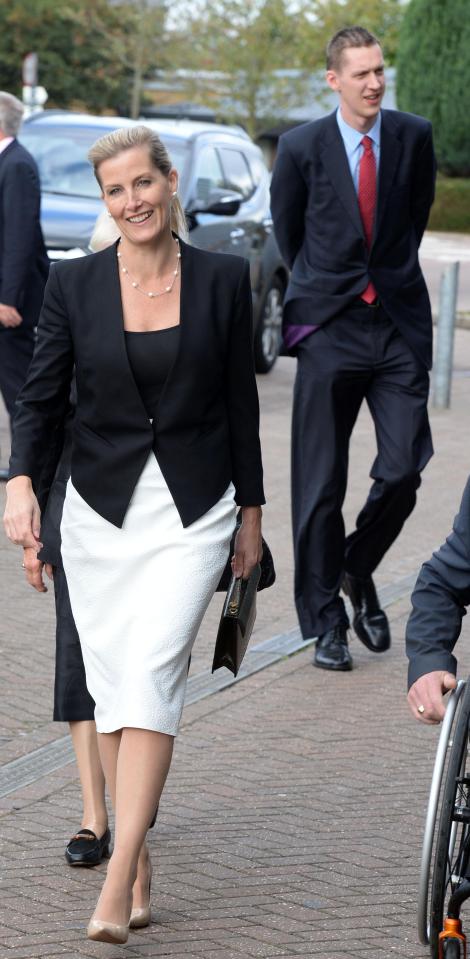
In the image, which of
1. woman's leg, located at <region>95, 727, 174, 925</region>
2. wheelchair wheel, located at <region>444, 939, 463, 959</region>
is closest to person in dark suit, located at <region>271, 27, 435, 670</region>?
woman's leg, located at <region>95, 727, 174, 925</region>

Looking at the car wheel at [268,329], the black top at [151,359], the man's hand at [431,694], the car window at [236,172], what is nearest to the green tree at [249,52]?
the car window at [236,172]

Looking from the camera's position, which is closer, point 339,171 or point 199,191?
point 339,171

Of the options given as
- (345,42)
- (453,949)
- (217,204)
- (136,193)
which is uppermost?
(136,193)

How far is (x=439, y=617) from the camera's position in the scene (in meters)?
3.44

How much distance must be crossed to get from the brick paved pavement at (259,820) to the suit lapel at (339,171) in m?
1.68

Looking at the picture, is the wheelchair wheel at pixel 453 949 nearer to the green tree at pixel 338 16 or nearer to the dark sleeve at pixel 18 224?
the dark sleeve at pixel 18 224

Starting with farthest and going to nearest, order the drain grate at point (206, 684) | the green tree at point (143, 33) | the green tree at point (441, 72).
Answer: the green tree at point (143, 33) → the green tree at point (441, 72) → the drain grate at point (206, 684)

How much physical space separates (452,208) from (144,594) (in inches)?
1550

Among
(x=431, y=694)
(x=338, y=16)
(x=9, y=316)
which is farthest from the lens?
(x=338, y=16)

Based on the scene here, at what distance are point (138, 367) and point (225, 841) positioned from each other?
1444mm

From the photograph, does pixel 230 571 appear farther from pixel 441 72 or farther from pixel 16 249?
pixel 441 72

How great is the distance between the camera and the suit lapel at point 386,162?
6047 millimetres

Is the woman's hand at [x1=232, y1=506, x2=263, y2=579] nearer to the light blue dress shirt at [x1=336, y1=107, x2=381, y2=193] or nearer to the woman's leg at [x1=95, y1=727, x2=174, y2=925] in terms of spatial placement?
the woman's leg at [x1=95, y1=727, x2=174, y2=925]

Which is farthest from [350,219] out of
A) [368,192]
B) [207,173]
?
[207,173]
